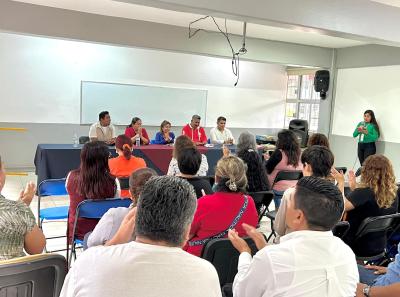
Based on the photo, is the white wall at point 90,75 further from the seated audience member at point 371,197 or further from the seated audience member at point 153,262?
the seated audience member at point 153,262

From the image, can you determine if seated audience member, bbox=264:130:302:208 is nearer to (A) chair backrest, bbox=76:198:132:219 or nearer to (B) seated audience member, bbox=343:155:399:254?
(B) seated audience member, bbox=343:155:399:254

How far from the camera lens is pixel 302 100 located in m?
9.89

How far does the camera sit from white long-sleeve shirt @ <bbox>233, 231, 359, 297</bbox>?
4.08ft

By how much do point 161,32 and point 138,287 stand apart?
6029 millimetres

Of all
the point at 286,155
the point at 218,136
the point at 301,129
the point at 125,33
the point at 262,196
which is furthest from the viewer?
the point at 301,129

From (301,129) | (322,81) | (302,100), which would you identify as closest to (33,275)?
(322,81)

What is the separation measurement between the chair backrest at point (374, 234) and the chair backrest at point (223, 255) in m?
0.99

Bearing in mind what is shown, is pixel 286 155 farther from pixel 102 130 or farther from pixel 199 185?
pixel 102 130

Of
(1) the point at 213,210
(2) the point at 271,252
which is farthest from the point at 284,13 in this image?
(2) the point at 271,252

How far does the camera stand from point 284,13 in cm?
399

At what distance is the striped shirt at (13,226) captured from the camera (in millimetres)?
1619

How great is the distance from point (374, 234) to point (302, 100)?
25.2 ft

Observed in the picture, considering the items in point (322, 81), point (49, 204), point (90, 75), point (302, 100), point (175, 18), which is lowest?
point (49, 204)

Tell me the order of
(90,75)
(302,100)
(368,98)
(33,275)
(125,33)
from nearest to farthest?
(33,275) < (125,33) < (90,75) < (368,98) < (302,100)
